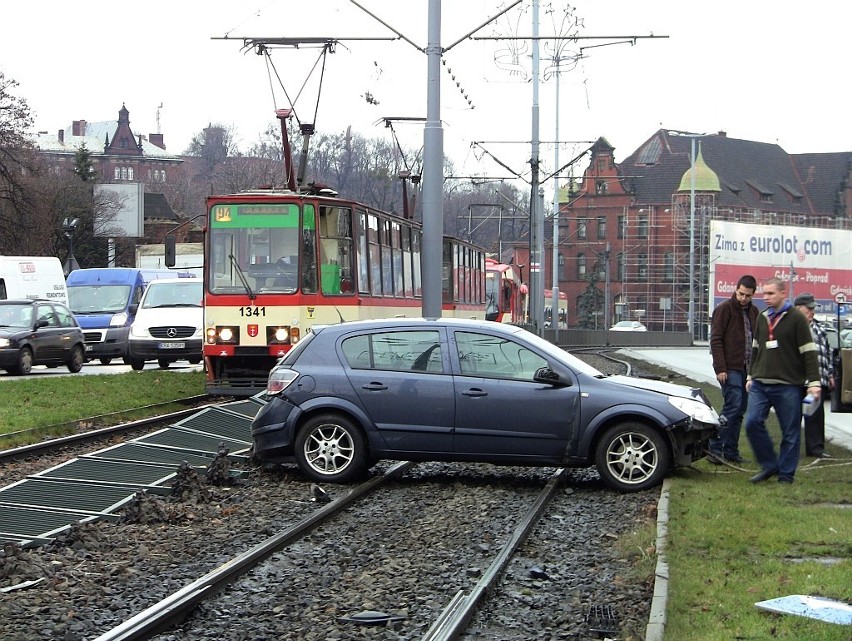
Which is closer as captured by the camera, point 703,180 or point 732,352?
point 732,352

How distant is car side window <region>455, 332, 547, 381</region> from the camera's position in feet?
40.6

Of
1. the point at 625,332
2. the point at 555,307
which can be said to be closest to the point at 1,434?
the point at 555,307

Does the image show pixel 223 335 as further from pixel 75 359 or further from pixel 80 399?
pixel 75 359

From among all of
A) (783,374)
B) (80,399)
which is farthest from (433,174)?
(783,374)

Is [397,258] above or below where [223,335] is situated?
above

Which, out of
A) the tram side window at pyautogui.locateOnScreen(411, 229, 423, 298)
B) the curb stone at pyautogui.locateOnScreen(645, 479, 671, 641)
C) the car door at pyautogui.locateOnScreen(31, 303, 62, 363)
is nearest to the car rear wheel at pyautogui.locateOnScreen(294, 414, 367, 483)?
the curb stone at pyautogui.locateOnScreen(645, 479, 671, 641)

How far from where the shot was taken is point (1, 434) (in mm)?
16562

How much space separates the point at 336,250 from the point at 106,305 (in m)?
17.6

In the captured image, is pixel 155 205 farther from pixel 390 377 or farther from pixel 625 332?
pixel 390 377

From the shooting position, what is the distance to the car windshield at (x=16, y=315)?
29875 mm

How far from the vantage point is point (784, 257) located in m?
87.6

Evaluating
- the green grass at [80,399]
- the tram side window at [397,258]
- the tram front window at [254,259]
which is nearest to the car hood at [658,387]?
the green grass at [80,399]

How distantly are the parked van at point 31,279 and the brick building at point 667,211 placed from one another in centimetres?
6714

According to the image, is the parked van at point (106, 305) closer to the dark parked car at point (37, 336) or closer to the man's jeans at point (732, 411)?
the dark parked car at point (37, 336)
